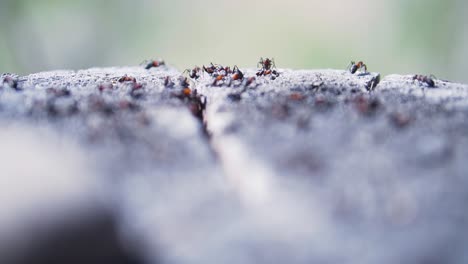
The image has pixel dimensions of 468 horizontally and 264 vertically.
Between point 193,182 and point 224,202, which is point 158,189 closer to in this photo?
point 193,182

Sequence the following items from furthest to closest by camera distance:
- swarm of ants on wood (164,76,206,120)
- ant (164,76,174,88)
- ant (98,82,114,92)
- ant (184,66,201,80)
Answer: ant (184,66,201,80) < ant (164,76,174,88) < ant (98,82,114,92) < swarm of ants on wood (164,76,206,120)

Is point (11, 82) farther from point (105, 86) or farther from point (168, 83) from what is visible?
point (168, 83)

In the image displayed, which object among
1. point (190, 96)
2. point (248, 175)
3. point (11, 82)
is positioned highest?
point (11, 82)

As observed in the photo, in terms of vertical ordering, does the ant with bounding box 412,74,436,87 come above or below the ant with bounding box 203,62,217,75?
below

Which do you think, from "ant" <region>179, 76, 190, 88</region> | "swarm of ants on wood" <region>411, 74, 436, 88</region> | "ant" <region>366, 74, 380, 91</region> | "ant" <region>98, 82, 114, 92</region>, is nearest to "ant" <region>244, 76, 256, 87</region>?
"ant" <region>179, 76, 190, 88</region>

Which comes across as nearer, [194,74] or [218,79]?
[218,79]

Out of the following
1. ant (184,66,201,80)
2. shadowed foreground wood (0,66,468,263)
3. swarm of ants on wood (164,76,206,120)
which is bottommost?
shadowed foreground wood (0,66,468,263)

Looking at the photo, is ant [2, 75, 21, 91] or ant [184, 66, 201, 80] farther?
ant [184, 66, 201, 80]

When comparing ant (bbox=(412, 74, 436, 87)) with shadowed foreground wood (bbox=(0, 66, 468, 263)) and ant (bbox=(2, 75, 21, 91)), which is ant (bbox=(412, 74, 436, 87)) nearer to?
shadowed foreground wood (bbox=(0, 66, 468, 263))


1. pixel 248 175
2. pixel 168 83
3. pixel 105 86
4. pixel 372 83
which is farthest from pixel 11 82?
pixel 372 83

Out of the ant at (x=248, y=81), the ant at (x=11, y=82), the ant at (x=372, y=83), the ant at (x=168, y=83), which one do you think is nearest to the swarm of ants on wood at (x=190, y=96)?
the ant at (x=168, y=83)

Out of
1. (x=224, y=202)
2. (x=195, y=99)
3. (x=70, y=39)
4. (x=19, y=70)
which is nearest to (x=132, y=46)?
(x=70, y=39)

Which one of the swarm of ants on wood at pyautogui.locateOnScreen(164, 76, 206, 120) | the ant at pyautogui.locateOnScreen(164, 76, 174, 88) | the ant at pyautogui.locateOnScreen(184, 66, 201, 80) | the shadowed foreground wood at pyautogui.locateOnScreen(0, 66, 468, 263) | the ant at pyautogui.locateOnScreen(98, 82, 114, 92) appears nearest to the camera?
the shadowed foreground wood at pyautogui.locateOnScreen(0, 66, 468, 263)
